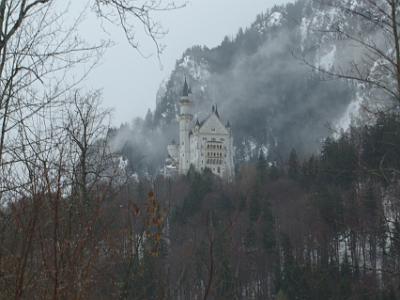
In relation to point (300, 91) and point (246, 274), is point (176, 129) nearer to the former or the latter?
point (300, 91)

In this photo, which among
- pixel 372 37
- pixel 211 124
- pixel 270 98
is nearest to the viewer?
pixel 372 37

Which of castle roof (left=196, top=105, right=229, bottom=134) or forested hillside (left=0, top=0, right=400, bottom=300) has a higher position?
castle roof (left=196, top=105, right=229, bottom=134)

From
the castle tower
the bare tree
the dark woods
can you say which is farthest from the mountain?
the bare tree

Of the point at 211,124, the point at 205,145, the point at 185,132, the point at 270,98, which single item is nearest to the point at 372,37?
the point at 205,145

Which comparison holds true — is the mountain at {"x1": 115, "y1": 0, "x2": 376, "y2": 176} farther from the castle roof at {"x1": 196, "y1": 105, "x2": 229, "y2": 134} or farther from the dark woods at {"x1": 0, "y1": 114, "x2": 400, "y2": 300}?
the dark woods at {"x1": 0, "y1": 114, "x2": 400, "y2": 300}

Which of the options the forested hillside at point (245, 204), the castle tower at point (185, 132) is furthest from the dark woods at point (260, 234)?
the castle tower at point (185, 132)

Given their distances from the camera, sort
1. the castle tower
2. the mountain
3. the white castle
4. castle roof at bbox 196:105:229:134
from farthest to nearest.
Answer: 1. the mountain
2. the castle tower
3. castle roof at bbox 196:105:229:134
4. the white castle

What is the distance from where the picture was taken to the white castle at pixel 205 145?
91.1 metres

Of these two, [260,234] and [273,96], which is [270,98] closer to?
[273,96]

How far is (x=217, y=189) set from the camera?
61.5 metres

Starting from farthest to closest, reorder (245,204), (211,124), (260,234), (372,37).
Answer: (211,124)
(260,234)
(245,204)
(372,37)

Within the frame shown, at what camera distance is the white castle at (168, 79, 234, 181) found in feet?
299

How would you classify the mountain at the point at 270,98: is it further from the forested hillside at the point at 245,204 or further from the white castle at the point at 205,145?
the white castle at the point at 205,145

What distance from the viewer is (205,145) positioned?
91.4 m
